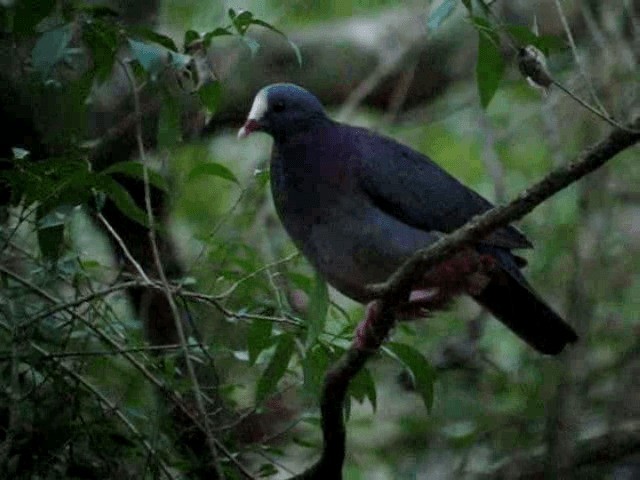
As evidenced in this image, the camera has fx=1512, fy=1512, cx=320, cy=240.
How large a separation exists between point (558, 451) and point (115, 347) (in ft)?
6.09

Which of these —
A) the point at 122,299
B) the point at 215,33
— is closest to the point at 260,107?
the point at 122,299

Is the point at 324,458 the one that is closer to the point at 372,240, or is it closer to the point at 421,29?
the point at 372,240

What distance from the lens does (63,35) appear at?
2816 millimetres

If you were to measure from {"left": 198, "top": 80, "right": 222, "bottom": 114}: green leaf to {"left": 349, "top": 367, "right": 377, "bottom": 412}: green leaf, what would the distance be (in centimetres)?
65

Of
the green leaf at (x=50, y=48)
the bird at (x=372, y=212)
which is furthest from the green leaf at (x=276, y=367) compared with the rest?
the green leaf at (x=50, y=48)

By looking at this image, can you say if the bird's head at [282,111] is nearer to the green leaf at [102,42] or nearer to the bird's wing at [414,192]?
the bird's wing at [414,192]

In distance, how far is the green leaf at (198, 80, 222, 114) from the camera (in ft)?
10.3

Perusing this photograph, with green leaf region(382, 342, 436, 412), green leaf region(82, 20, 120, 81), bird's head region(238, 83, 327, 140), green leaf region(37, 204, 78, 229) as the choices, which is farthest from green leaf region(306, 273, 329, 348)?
bird's head region(238, 83, 327, 140)

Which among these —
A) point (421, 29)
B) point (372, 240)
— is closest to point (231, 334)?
point (372, 240)

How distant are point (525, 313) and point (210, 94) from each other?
115 cm

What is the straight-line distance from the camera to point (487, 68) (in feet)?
10.3

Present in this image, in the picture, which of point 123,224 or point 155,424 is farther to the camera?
point 123,224

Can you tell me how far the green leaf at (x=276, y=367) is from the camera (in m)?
3.15

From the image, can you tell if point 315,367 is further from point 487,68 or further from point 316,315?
point 487,68
